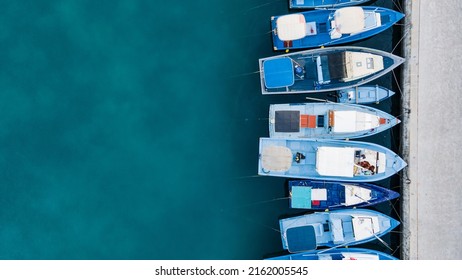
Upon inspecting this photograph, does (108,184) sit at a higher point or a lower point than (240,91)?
lower

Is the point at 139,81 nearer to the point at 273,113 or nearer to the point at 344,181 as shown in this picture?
the point at 273,113

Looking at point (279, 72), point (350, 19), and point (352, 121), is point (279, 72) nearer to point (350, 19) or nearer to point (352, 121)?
point (350, 19)

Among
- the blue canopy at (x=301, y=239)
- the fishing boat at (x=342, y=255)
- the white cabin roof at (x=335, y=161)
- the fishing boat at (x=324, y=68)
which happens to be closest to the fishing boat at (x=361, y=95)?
the fishing boat at (x=324, y=68)

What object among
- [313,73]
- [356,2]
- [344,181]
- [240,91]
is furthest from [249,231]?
[356,2]

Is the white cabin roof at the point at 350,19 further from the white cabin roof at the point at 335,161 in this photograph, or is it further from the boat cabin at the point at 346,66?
the white cabin roof at the point at 335,161

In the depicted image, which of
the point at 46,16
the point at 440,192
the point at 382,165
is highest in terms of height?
the point at 46,16

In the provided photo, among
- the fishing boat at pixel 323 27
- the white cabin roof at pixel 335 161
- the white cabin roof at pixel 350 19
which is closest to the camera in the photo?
the white cabin roof at pixel 350 19
